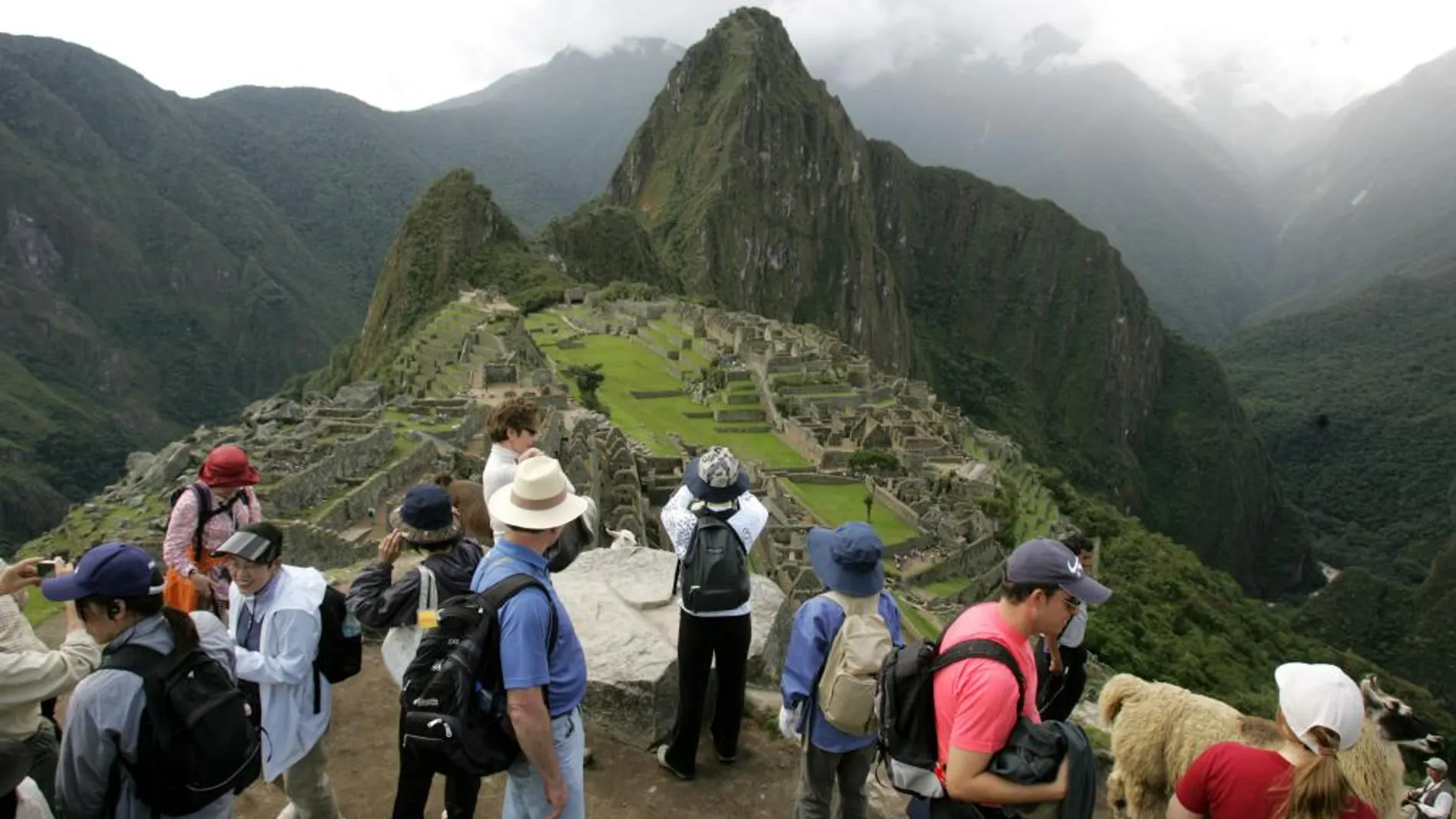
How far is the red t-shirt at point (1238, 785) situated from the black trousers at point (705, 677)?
2.74 m

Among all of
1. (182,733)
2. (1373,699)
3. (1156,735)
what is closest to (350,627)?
(182,733)

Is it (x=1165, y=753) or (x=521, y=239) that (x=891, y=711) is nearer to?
(x=1165, y=753)

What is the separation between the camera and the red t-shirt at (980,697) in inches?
146

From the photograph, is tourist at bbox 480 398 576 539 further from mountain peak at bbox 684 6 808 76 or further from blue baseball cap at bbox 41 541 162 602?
mountain peak at bbox 684 6 808 76

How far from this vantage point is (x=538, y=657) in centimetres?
409

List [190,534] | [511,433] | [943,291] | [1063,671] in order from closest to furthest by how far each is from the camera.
→ [1063,671], [190,534], [511,433], [943,291]

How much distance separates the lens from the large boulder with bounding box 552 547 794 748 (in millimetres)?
6664

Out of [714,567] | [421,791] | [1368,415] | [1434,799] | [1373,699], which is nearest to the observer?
[421,791]

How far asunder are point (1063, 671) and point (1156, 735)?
656 millimetres

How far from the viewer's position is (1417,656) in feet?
182

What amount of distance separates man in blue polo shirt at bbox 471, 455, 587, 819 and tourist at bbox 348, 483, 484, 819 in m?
0.55

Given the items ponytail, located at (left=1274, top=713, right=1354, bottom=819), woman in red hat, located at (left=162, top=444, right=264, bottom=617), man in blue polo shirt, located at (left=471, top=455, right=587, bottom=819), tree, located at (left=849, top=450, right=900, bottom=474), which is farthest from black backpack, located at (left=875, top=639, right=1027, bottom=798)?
tree, located at (left=849, top=450, right=900, bottom=474)

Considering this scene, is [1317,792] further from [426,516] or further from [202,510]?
[202,510]

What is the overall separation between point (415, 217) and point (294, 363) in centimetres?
5414
